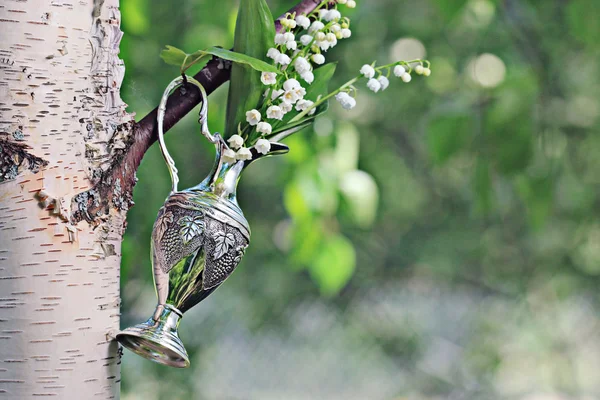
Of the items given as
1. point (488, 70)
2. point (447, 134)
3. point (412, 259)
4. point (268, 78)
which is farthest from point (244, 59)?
point (412, 259)

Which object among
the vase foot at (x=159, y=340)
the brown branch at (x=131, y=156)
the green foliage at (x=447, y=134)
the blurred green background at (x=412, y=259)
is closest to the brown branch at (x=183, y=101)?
the brown branch at (x=131, y=156)

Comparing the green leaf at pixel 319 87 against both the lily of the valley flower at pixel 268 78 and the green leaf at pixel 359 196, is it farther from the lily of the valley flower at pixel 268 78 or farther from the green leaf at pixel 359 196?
the green leaf at pixel 359 196

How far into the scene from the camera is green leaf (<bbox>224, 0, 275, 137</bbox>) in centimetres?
46

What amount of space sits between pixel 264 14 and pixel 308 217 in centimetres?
57

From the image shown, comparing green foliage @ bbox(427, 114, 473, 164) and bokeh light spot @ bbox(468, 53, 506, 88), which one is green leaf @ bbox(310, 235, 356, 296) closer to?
green foliage @ bbox(427, 114, 473, 164)

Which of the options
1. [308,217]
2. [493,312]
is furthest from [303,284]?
[308,217]

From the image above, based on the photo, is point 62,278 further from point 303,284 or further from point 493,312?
point 493,312

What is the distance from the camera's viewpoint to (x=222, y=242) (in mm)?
449

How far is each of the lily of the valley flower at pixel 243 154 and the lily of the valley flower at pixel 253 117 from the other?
19mm

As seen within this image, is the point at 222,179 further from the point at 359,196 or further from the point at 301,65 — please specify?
the point at 359,196

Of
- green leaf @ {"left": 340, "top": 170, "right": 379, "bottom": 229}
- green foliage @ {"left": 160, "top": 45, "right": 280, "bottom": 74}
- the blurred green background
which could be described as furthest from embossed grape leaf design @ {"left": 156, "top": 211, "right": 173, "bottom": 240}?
the blurred green background

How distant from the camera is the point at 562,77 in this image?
6.64 feet

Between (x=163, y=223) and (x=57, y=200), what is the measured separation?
0.07m

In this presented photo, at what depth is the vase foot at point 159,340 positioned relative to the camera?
43cm
